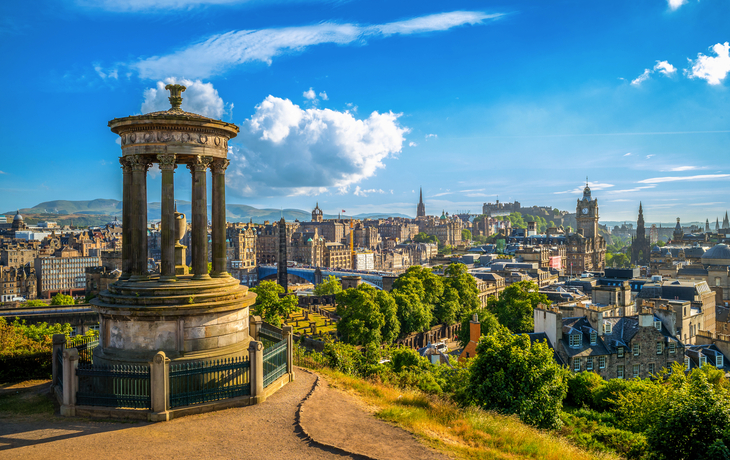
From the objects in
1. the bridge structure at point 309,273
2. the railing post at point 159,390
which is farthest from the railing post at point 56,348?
the bridge structure at point 309,273

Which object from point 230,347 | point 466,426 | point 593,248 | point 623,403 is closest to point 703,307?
point 623,403

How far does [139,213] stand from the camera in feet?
65.4

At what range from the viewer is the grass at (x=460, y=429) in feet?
49.6

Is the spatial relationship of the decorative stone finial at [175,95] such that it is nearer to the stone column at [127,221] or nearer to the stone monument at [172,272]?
the stone monument at [172,272]

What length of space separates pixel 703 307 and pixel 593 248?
138 meters


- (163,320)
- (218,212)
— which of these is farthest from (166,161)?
(163,320)

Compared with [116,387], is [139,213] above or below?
above

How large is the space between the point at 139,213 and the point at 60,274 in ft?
507

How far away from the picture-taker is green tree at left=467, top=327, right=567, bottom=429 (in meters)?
25.5

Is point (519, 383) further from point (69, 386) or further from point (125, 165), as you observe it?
point (125, 165)

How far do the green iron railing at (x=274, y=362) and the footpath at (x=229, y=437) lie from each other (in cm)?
171

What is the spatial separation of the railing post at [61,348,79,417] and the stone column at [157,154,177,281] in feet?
12.8

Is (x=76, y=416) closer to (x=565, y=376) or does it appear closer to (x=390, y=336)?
(x=565, y=376)

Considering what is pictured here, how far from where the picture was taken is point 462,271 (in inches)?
3642
